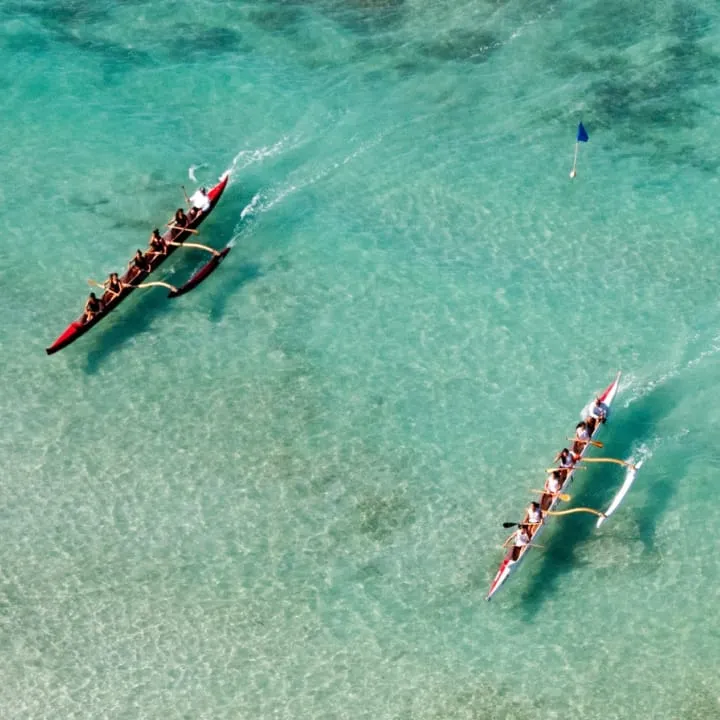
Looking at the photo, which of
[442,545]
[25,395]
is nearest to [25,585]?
[25,395]

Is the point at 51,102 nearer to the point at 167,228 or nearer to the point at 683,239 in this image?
the point at 167,228

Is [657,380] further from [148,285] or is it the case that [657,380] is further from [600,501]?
[148,285]

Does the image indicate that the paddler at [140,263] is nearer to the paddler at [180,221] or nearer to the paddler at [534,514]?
the paddler at [180,221]

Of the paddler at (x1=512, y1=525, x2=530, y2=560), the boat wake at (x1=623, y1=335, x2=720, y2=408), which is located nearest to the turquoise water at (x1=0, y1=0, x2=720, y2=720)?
the boat wake at (x1=623, y1=335, x2=720, y2=408)

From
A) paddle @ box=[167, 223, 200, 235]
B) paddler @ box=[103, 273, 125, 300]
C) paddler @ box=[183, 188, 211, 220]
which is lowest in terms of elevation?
paddler @ box=[103, 273, 125, 300]

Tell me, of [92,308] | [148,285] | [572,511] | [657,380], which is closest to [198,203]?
[148,285]

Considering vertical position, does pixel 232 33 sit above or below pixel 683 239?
above

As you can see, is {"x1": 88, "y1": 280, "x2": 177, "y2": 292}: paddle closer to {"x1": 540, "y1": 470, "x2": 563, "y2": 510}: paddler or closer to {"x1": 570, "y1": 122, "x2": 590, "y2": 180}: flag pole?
{"x1": 540, "y1": 470, "x2": 563, "y2": 510}: paddler
